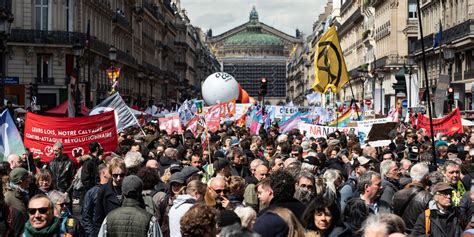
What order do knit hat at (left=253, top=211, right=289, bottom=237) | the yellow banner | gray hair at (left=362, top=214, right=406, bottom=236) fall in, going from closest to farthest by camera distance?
gray hair at (left=362, top=214, right=406, bottom=236)
knit hat at (left=253, top=211, right=289, bottom=237)
the yellow banner

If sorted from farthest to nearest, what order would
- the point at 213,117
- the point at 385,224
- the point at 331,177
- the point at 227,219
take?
the point at 213,117 < the point at 331,177 < the point at 227,219 < the point at 385,224

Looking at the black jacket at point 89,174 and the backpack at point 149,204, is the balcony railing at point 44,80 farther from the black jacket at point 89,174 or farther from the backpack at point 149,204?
the backpack at point 149,204

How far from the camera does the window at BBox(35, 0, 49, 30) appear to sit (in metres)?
46.3

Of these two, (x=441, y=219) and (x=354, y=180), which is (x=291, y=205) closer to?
(x=441, y=219)

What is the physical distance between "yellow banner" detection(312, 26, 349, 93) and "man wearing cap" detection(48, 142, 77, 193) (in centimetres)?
976

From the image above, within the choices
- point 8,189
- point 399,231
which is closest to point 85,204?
point 8,189

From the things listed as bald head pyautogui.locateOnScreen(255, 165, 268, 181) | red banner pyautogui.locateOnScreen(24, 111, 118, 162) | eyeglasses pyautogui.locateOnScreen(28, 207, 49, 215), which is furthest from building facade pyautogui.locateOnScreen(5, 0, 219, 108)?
eyeglasses pyautogui.locateOnScreen(28, 207, 49, 215)

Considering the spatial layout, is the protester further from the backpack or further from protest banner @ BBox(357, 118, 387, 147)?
protest banner @ BBox(357, 118, 387, 147)

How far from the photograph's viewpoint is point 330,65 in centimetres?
2253

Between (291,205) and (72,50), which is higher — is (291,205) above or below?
below

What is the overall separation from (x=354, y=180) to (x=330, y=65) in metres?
11.2

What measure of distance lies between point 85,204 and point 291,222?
3.74 metres

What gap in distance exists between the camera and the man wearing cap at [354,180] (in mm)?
10219

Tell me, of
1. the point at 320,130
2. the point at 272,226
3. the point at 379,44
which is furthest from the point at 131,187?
the point at 379,44
